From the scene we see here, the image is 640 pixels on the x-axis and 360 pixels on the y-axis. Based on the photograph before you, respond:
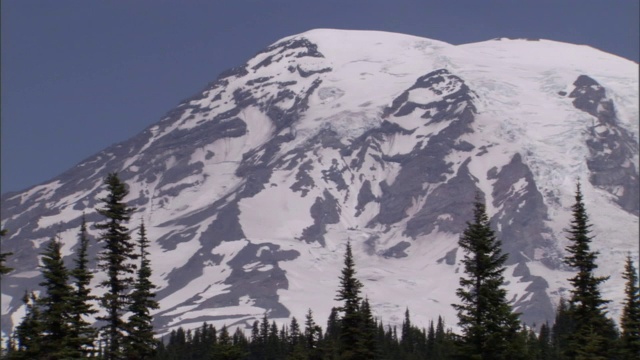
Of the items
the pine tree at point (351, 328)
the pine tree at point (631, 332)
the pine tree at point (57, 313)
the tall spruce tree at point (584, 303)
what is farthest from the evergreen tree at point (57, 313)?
the pine tree at point (631, 332)

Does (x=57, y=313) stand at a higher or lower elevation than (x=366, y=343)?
lower

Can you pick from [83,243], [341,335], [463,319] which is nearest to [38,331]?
[83,243]

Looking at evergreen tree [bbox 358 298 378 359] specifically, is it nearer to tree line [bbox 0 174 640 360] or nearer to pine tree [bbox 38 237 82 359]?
tree line [bbox 0 174 640 360]

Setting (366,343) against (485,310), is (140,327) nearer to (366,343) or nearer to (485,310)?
(366,343)

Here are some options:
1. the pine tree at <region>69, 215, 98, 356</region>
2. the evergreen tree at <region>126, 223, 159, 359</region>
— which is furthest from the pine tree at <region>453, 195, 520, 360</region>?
the pine tree at <region>69, 215, 98, 356</region>

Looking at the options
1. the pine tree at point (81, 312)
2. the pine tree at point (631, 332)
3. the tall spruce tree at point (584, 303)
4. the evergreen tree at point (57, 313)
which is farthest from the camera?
the pine tree at point (631, 332)

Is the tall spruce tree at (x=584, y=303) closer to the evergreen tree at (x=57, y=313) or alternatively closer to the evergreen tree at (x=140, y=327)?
the evergreen tree at (x=140, y=327)

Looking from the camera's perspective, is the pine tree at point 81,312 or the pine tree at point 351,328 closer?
the pine tree at point 81,312

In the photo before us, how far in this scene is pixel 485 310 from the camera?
45.5 m

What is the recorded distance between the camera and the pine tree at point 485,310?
44875 mm

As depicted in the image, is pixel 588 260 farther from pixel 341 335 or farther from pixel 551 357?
pixel 551 357

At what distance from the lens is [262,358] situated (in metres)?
179

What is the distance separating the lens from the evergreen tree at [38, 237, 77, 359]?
130 ft

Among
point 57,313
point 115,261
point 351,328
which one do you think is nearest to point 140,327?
point 115,261
